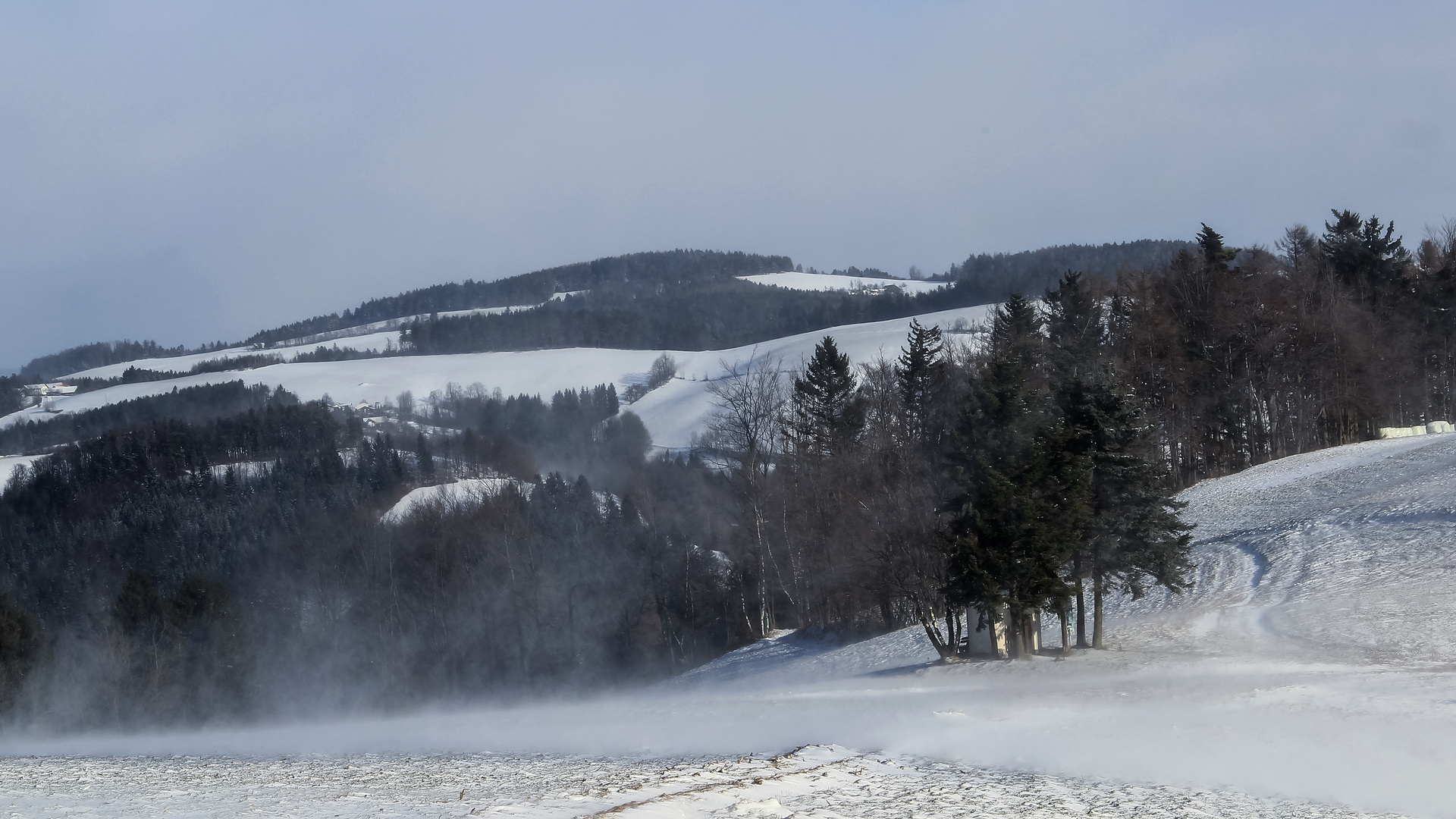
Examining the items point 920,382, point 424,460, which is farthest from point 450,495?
point 920,382

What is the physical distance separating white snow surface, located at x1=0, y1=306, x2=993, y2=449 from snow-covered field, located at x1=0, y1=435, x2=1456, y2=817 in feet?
278

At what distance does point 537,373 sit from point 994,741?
131075 millimetres

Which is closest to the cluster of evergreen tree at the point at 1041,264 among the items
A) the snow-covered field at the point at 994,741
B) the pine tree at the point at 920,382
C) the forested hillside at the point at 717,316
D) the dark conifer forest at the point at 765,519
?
the forested hillside at the point at 717,316

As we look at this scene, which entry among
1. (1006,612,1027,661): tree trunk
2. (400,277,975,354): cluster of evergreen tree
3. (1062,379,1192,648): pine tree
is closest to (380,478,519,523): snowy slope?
(1006,612,1027,661): tree trunk

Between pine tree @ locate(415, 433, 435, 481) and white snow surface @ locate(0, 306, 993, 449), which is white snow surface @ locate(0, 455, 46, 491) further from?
pine tree @ locate(415, 433, 435, 481)

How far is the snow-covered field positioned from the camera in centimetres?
1135

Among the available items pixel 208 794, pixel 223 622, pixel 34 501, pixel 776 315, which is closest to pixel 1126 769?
pixel 208 794

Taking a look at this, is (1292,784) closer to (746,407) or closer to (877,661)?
(877,661)

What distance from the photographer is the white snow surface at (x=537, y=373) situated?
393ft

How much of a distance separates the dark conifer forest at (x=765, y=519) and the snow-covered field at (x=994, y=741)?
9.86 feet

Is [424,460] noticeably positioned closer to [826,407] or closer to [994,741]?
[826,407]

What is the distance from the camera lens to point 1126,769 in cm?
1291

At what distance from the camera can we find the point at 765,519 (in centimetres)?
4897

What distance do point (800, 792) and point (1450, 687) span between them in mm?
11714
